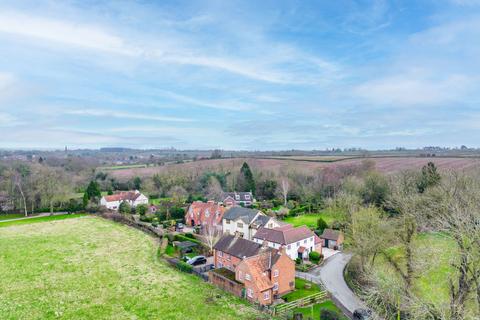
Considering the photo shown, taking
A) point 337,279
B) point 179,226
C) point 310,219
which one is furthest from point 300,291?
point 310,219

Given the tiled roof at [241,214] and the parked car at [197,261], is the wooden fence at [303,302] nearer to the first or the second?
the parked car at [197,261]

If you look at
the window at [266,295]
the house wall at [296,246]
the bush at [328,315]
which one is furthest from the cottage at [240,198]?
the bush at [328,315]

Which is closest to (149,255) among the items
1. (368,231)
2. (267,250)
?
(267,250)

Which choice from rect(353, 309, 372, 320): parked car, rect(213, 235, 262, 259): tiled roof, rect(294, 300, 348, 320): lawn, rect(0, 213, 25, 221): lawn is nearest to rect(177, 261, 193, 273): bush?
rect(213, 235, 262, 259): tiled roof

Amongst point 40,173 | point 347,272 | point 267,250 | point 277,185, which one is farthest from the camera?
point 277,185

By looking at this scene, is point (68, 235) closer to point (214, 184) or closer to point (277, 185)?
point (214, 184)

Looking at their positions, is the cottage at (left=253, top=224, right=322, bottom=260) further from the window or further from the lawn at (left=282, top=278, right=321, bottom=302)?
the window
